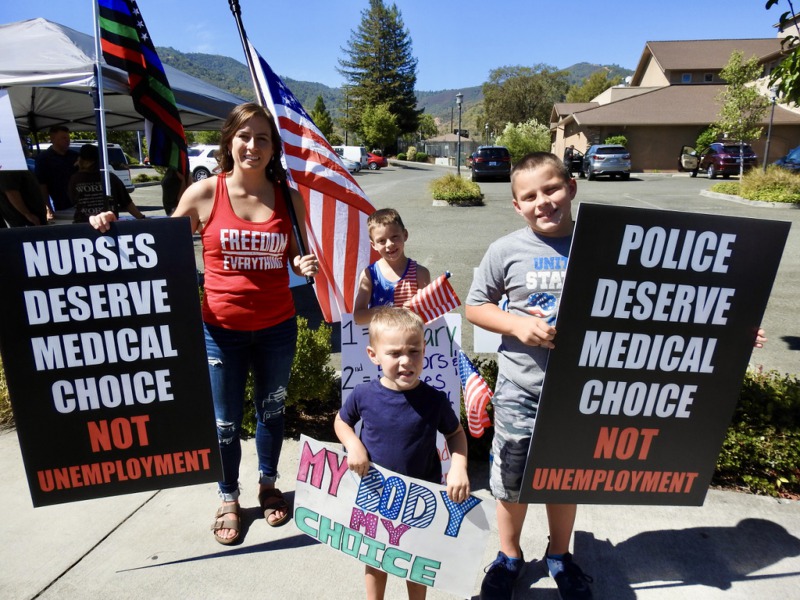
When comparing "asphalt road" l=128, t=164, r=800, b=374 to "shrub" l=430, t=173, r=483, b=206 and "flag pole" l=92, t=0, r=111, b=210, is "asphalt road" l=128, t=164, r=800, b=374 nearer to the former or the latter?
"shrub" l=430, t=173, r=483, b=206

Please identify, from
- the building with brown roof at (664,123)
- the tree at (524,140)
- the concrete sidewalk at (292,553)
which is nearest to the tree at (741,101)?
the building with brown roof at (664,123)

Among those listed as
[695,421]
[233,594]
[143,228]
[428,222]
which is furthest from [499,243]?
[428,222]

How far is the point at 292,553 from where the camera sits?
2.63 m

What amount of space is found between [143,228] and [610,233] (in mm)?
1769

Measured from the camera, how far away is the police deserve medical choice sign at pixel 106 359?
219 cm

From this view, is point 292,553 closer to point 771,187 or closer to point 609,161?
point 771,187

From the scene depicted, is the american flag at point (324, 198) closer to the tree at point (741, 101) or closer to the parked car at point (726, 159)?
the tree at point (741, 101)

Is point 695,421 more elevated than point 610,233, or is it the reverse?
point 610,233

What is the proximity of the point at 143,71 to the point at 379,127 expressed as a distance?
5373 centimetres

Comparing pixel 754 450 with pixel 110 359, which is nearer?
pixel 110 359

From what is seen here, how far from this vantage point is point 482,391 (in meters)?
2.38

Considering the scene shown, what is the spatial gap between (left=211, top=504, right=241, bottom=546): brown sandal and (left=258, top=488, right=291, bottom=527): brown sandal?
14 cm

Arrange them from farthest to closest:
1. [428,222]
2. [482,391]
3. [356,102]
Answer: [356,102]
[428,222]
[482,391]

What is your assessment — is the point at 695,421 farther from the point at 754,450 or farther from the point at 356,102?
the point at 356,102
